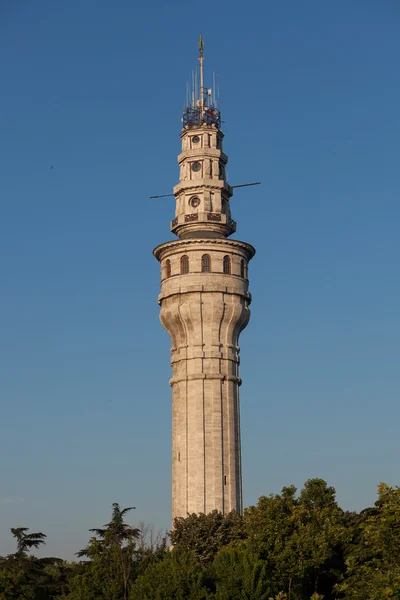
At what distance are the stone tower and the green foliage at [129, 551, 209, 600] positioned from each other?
2163 centimetres

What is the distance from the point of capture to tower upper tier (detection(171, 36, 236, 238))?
9619cm

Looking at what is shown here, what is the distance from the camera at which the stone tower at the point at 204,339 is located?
290 feet

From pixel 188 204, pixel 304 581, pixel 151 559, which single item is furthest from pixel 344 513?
pixel 188 204

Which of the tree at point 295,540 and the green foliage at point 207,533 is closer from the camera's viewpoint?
the tree at point 295,540

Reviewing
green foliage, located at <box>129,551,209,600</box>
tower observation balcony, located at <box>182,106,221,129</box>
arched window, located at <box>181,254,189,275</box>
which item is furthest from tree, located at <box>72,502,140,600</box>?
tower observation balcony, located at <box>182,106,221,129</box>

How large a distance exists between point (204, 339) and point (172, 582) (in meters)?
30.5

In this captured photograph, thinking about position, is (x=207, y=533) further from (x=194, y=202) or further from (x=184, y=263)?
(x=194, y=202)

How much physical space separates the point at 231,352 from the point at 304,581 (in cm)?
2553

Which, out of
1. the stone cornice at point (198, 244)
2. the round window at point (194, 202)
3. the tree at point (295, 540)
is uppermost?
the round window at point (194, 202)

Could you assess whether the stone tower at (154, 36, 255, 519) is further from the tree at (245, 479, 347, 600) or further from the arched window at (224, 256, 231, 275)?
the tree at (245, 479, 347, 600)

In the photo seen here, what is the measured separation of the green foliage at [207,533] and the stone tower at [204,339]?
5486 millimetres

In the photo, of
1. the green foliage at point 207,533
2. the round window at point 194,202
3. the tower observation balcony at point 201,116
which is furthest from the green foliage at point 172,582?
the tower observation balcony at point 201,116

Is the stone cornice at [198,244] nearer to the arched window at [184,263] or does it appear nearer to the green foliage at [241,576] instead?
the arched window at [184,263]

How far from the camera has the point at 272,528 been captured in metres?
70.1
